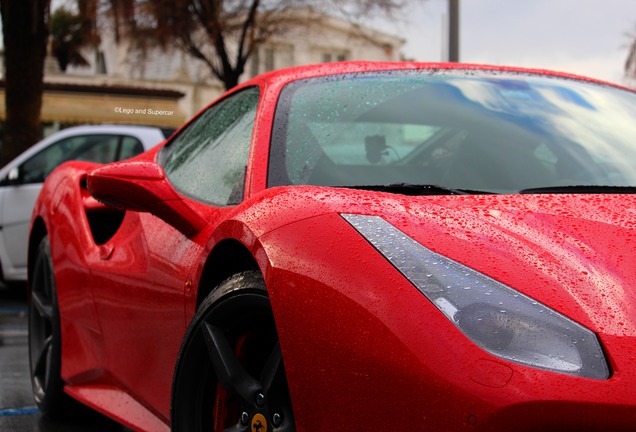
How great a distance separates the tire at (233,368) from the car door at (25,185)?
6.59m

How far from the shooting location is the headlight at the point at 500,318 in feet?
6.57

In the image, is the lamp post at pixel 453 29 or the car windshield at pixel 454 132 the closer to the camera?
the car windshield at pixel 454 132

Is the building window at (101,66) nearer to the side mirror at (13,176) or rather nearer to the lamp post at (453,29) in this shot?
the lamp post at (453,29)

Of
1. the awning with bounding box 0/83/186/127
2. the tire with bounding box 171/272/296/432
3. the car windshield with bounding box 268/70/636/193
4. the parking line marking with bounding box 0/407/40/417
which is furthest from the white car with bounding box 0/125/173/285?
the awning with bounding box 0/83/186/127

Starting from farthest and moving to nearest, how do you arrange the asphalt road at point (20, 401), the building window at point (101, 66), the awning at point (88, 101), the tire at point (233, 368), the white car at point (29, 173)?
the building window at point (101, 66) → the awning at point (88, 101) → the white car at point (29, 173) → the asphalt road at point (20, 401) → the tire at point (233, 368)

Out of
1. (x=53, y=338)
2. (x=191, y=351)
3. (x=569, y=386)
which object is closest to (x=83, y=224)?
(x=53, y=338)

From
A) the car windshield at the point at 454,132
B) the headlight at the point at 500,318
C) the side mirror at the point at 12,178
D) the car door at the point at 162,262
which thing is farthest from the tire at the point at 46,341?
the side mirror at the point at 12,178

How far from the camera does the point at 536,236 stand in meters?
2.34

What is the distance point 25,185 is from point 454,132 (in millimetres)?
6481

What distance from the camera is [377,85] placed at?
362 cm

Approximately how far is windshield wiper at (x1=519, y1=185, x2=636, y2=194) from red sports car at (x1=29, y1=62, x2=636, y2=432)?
1cm

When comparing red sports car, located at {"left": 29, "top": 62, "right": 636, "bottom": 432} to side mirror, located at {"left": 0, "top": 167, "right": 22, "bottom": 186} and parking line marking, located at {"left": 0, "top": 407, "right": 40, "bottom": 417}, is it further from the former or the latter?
side mirror, located at {"left": 0, "top": 167, "right": 22, "bottom": 186}

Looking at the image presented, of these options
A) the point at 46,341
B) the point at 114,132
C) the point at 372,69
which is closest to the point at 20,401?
the point at 46,341

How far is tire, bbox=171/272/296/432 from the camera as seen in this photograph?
Result: 8.16 feet
